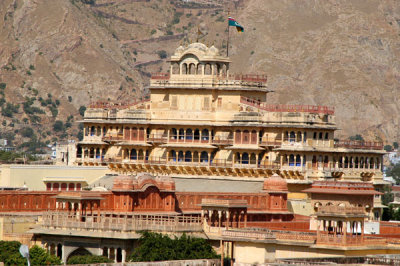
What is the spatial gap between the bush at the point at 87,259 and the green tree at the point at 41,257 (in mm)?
1075

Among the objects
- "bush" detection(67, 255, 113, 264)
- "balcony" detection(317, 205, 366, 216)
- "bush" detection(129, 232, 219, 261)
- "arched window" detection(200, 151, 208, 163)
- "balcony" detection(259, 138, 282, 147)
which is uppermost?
"balcony" detection(259, 138, 282, 147)

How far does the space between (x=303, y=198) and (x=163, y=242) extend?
33.9 m

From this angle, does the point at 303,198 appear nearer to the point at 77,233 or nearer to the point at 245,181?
the point at 245,181

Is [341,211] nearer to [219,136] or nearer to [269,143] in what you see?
[269,143]

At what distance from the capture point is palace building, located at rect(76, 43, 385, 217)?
13825 cm

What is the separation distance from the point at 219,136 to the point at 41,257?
42.7 m

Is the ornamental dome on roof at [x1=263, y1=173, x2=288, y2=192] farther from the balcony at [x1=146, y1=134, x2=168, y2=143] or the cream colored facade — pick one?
the cream colored facade

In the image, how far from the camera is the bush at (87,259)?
333ft

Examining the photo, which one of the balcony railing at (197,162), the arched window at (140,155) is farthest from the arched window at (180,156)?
the arched window at (140,155)

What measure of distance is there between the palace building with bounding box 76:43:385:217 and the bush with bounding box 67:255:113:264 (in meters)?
34.2

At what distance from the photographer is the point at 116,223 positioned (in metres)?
110

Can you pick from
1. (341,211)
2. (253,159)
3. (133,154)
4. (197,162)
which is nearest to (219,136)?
(197,162)

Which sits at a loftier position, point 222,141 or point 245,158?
point 222,141

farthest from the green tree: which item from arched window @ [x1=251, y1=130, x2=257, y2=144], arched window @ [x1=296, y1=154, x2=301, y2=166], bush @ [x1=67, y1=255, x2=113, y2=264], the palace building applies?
arched window @ [x1=251, y1=130, x2=257, y2=144]
